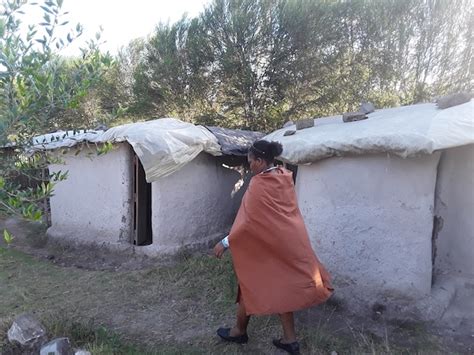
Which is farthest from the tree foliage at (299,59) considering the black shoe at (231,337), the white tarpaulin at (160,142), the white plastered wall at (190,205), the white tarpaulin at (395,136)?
the black shoe at (231,337)

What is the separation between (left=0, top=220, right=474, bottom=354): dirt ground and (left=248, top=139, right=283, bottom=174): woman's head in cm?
145

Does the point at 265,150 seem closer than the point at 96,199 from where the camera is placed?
Yes

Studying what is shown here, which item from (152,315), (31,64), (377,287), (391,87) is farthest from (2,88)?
(391,87)

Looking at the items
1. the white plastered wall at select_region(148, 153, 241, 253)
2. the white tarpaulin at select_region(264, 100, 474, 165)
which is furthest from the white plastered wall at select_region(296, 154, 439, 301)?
the white plastered wall at select_region(148, 153, 241, 253)

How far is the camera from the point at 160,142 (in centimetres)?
559

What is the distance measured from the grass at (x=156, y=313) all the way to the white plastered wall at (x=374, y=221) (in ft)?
1.24

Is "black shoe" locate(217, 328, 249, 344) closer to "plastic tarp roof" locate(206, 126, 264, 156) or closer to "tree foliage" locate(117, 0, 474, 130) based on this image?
"plastic tarp roof" locate(206, 126, 264, 156)

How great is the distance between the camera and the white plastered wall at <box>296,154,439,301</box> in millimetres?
3600

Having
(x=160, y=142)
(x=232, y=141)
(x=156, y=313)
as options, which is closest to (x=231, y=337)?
(x=156, y=313)

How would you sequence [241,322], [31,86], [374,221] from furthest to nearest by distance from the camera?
[374,221]
[241,322]
[31,86]

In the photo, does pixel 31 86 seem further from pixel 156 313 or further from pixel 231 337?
pixel 156 313

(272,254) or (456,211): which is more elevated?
(456,211)

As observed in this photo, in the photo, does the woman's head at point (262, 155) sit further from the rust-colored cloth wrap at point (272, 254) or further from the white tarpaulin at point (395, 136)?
the white tarpaulin at point (395, 136)

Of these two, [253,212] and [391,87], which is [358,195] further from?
[391,87]
